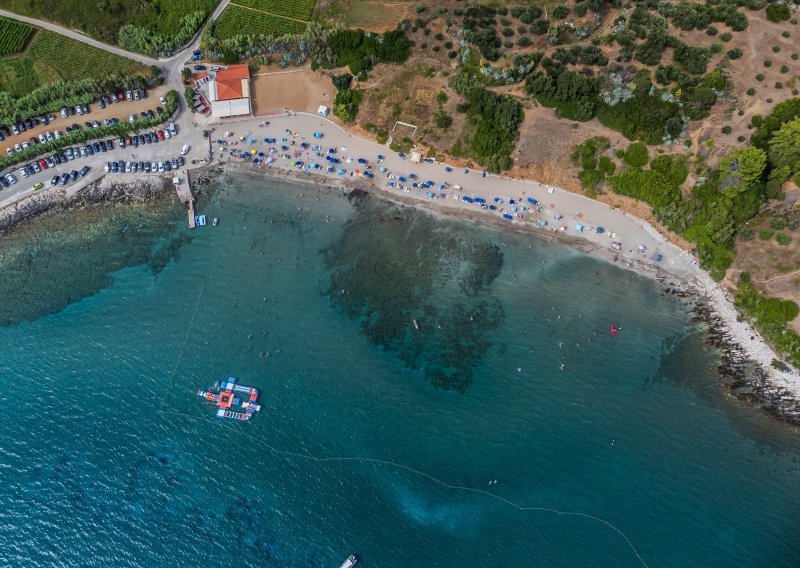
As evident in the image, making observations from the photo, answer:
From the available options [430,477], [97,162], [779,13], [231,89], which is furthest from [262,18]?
[779,13]

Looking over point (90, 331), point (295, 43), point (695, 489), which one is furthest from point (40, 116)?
point (695, 489)

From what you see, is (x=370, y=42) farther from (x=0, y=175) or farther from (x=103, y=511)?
(x=103, y=511)

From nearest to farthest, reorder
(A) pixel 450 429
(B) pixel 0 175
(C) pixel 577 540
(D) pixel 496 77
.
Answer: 1. (C) pixel 577 540
2. (A) pixel 450 429
3. (D) pixel 496 77
4. (B) pixel 0 175

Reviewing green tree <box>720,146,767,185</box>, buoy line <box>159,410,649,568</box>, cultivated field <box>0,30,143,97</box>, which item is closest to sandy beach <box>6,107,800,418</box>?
green tree <box>720,146,767,185</box>

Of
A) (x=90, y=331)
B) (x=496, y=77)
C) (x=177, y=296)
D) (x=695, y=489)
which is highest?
(x=496, y=77)

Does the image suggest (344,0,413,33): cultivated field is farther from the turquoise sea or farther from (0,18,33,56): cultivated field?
(0,18,33,56): cultivated field

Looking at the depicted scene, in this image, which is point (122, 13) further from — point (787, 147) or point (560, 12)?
point (787, 147)
